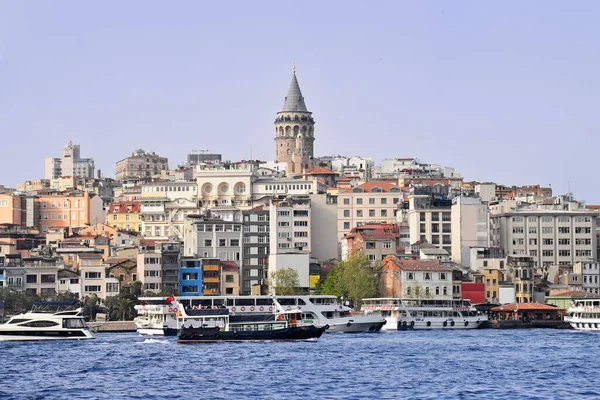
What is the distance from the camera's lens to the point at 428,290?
11350cm

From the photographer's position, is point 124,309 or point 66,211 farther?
point 66,211

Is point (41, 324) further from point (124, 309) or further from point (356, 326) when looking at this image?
point (356, 326)

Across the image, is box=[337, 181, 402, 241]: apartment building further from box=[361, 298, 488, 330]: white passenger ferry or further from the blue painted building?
box=[361, 298, 488, 330]: white passenger ferry

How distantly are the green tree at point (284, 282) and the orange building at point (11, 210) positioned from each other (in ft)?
166

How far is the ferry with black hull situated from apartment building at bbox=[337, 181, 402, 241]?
54851 mm

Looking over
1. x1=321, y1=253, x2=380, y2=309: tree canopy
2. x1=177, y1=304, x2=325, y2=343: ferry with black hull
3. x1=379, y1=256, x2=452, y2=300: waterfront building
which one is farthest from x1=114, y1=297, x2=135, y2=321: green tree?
x1=177, y1=304, x2=325, y2=343: ferry with black hull

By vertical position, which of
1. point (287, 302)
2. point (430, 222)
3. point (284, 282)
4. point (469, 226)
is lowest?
point (287, 302)

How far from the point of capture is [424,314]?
108 m

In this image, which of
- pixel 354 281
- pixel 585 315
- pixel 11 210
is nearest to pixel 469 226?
pixel 354 281

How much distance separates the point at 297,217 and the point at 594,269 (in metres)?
27.0

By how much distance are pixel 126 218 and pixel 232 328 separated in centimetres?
7949

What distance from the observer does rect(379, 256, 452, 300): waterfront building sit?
113 m

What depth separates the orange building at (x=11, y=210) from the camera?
160 meters

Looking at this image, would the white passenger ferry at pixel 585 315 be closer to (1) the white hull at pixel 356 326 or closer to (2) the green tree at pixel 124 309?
(1) the white hull at pixel 356 326
